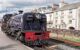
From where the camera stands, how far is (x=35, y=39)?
18391 millimetres

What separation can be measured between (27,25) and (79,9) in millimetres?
33535

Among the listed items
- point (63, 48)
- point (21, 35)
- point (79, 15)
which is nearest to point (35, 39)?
point (21, 35)

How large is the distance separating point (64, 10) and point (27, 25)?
127ft

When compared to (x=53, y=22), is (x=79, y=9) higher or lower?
higher

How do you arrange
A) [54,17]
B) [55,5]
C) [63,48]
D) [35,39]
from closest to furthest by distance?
1. [63,48]
2. [35,39]
3. [54,17]
4. [55,5]

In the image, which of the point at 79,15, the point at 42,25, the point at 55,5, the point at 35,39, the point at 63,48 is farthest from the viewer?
the point at 55,5

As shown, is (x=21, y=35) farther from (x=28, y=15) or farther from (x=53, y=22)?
(x=53, y=22)

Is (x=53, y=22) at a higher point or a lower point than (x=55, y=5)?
lower

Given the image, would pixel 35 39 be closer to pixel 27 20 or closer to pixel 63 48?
pixel 27 20

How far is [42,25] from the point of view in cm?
1988

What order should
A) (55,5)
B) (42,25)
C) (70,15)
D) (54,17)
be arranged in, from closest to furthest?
(42,25), (70,15), (54,17), (55,5)

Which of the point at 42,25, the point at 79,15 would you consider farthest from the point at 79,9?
the point at 42,25

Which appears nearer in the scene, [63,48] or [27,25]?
[63,48]

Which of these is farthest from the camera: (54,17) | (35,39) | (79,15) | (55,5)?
(55,5)
